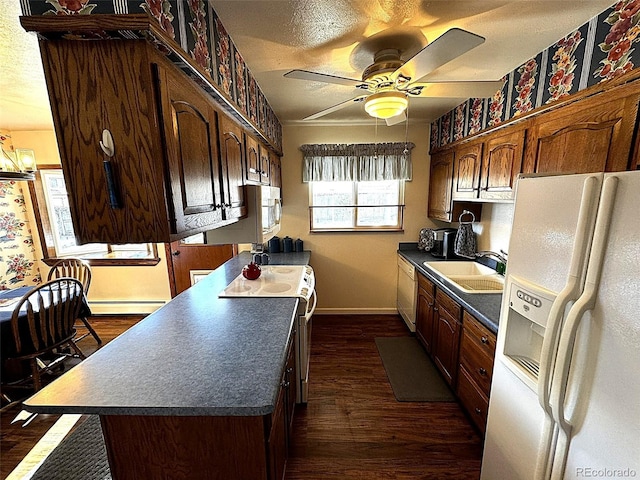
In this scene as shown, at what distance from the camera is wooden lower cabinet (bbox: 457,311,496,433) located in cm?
161

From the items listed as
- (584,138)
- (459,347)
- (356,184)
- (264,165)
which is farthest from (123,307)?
(584,138)

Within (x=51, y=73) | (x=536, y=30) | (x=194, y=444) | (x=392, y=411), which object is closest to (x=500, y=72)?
(x=536, y=30)

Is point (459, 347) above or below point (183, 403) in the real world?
below

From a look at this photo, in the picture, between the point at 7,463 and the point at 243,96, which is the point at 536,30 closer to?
the point at 243,96

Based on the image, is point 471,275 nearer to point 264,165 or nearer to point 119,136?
point 264,165

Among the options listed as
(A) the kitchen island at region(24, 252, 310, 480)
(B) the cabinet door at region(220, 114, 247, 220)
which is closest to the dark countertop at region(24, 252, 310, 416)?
(A) the kitchen island at region(24, 252, 310, 480)

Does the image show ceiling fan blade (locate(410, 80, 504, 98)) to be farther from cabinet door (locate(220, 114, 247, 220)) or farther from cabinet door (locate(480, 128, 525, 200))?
cabinet door (locate(220, 114, 247, 220))

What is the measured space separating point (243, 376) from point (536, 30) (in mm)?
2243

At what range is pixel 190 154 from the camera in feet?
3.55

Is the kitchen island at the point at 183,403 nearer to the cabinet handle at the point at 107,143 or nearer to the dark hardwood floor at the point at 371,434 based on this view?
the dark hardwood floor at the point at 371,434

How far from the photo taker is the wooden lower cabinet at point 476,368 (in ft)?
5.27

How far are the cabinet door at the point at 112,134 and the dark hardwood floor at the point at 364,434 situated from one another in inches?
66.3

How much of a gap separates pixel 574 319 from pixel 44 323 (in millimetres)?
3329

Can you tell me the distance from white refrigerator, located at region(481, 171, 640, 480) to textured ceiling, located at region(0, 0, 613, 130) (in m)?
0.88
